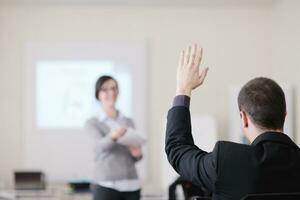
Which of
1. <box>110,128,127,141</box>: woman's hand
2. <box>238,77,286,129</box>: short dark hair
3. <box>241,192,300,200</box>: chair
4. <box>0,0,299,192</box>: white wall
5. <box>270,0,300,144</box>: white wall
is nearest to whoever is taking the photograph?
<box>241,192,300,200</box>: chair

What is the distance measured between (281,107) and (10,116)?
461 cm

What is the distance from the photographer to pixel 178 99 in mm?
1502

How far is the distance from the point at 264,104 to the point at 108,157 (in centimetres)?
208

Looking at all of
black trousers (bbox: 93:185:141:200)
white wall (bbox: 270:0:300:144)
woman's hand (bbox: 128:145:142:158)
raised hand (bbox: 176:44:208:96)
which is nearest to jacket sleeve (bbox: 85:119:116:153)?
woman's hand (bbox: 128:145:142:158)

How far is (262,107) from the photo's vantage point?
1451mm

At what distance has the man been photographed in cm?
139

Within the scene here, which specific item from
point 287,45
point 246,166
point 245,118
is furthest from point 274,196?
point 287,45

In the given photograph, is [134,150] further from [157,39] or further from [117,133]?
[157,39]

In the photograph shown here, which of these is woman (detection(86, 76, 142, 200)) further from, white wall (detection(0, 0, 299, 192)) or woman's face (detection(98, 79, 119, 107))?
white wall (detection(0, 0, 299, 192))

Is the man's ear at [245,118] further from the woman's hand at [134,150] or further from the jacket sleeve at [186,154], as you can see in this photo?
the woman's hand at [134,150]

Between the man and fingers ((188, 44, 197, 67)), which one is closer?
the man

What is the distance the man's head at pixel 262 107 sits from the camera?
4.77 ft

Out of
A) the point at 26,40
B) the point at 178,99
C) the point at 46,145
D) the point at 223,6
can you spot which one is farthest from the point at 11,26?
the point at 178,99

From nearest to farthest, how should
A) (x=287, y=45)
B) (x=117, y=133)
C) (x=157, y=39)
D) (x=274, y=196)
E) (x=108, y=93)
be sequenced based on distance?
1. (x=274, y=196)
2. (x=117, y=133)
3. (x=108, y=93)
4. (x=287, y=45)
5. (x=157, y=39)
